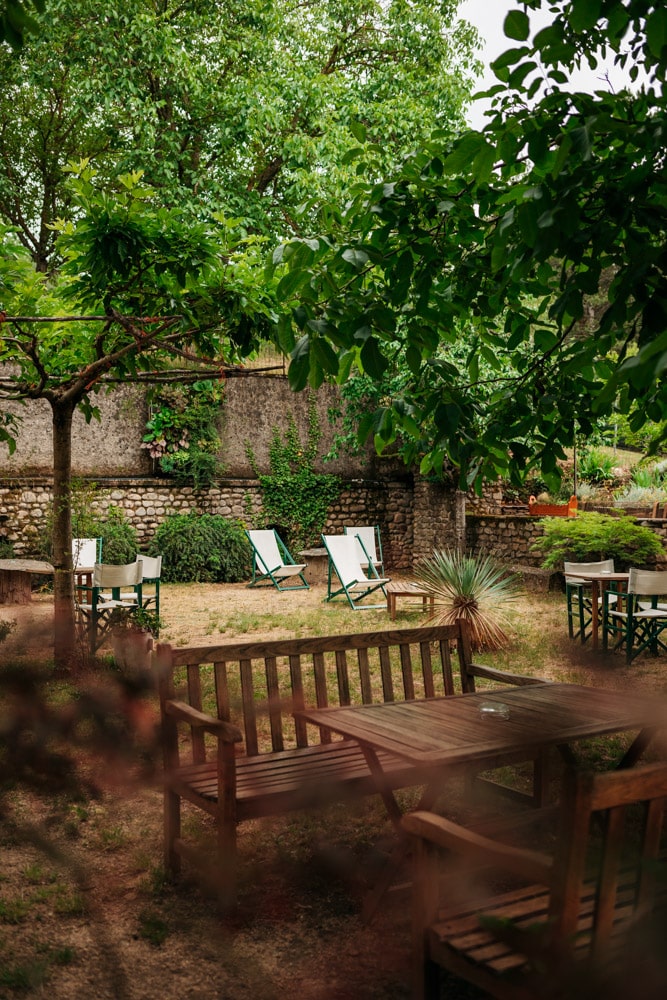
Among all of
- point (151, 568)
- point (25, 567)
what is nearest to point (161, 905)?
point (151, 568)

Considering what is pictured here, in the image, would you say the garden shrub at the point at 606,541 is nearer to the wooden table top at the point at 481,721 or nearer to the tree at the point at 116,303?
the tree at the point at 116,303

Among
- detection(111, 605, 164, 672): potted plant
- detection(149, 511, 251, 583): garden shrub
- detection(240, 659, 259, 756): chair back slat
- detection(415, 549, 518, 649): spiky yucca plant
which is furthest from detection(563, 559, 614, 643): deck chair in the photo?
detection(149, 511, 251, 583): garden shrub

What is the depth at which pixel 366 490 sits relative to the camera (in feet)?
49.7

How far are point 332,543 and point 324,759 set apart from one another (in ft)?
25.3

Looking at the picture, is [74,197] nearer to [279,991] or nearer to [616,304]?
[616,304]

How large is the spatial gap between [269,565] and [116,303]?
738 centimetres

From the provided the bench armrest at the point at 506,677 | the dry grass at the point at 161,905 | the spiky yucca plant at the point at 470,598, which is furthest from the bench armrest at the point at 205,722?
the spiky yucca plant at the point at 470,598

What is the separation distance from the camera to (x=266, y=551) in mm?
12102

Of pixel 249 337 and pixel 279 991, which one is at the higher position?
pixel 249 337

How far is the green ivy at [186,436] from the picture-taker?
13555 millimetres

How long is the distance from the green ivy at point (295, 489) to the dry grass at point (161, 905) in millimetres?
10104

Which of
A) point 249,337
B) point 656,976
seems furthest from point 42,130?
point 656,976

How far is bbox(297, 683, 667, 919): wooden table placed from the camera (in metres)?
2.38

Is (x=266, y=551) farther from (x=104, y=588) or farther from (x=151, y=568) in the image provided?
(x=104, y=588)
